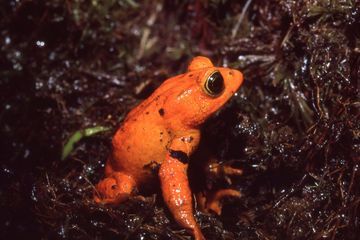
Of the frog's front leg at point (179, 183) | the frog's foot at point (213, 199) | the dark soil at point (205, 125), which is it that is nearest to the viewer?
the frog's front leg at point (179, 183)

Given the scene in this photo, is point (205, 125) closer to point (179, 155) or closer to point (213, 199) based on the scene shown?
point (179, 155)

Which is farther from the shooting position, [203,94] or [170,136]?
[170,136]

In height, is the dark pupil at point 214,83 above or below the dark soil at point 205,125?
above

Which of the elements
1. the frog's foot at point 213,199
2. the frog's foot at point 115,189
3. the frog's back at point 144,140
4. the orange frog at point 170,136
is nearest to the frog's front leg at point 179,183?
the orange frog at point 170,136

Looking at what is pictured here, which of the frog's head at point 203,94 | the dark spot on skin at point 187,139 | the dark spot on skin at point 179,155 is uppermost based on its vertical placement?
the frog's head at point 203,94

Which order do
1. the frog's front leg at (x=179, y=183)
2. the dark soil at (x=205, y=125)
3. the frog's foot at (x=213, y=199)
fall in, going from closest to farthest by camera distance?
the frog's front leg at (x=179, y=183)
the dark soil at (x=205, y=125)
the frog's foot at (x=213, y=199)

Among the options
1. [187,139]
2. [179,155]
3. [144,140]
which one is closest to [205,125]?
[187,139]

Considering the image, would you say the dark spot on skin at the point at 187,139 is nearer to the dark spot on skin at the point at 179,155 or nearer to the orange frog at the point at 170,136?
the orange frog at the point at 170,136

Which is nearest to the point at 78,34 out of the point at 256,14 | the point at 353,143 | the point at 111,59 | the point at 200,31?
the point at 111,59
